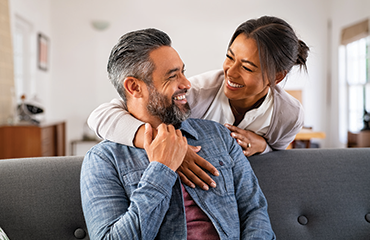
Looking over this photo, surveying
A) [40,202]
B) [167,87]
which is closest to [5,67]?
[40,202]

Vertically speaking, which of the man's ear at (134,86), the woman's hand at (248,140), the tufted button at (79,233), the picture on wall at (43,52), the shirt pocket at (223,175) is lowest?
the tufted button at (79,233)

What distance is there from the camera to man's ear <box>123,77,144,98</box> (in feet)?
4.21

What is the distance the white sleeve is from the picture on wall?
13.9 ft

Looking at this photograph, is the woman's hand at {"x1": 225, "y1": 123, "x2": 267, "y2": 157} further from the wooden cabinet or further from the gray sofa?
the wooden cabinet

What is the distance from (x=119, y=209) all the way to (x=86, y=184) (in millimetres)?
143

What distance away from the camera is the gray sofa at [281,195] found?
4.08 ft

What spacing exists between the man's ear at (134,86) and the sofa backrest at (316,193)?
572 millimetres

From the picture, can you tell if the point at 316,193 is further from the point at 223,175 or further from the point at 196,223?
the point at 196,223

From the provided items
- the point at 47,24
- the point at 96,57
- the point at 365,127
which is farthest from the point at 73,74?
the point at 365,127

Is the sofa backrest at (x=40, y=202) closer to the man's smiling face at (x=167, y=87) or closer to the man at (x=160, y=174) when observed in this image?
the man at (x=160, y=174)

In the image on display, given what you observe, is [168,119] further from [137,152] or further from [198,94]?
[198,94]

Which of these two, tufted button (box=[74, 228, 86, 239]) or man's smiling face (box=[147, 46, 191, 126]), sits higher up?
man's smiling face (box=[147, 46, 191, 126])

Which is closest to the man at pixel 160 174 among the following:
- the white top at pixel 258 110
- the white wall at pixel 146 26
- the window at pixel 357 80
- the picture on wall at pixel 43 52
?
the white top at pixel 258 110

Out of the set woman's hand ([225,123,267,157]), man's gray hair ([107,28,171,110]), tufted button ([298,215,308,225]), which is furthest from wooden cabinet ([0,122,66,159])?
tufted button ([298,215,308,225])
